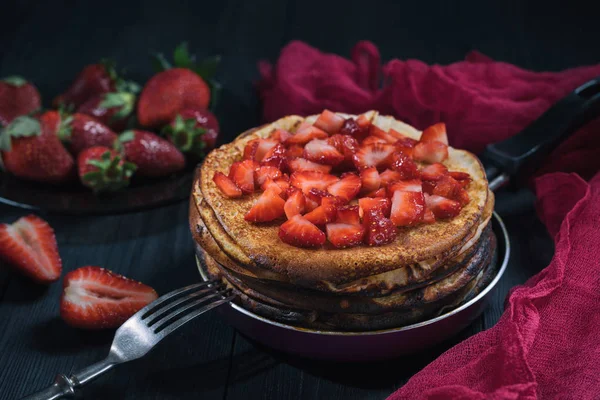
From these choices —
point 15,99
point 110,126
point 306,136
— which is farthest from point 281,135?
point 15,99

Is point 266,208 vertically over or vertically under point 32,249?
over

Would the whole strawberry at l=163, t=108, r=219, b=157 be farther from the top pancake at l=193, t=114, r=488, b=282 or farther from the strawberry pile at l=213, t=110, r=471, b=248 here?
the top pancake at l=193, t=114, r=488, b=282

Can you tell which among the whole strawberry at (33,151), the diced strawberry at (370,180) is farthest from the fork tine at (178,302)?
the whole strawberry at (33,151)

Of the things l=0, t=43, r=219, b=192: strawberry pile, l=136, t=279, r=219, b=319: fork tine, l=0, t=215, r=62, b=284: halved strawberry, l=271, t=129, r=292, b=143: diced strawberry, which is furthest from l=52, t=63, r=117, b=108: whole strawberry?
l=136, t=279, r=219, b=319: fork tine

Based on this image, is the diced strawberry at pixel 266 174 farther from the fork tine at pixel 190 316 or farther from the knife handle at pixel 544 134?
the knife handle at pixel 544 134

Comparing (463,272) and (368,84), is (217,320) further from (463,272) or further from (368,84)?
(368,84)

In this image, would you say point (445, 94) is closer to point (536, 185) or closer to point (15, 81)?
point (536, 185)
